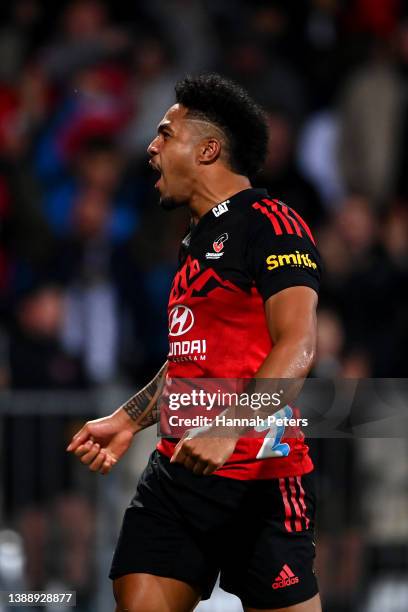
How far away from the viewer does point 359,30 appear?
1133 cm

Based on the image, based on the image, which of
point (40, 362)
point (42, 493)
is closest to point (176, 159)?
point (42, 493)

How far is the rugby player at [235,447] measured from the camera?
15.2ft

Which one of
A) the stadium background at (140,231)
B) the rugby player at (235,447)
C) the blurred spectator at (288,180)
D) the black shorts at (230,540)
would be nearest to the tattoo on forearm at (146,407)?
the rugby player at (235,447)

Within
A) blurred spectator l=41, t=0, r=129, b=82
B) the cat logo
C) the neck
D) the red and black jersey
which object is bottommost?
the red and black jersey

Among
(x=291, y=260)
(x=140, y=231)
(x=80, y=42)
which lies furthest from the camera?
(x=80, y=42)

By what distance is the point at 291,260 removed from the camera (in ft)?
14.3

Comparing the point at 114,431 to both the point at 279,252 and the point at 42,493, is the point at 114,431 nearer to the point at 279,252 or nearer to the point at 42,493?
the point at 279,252

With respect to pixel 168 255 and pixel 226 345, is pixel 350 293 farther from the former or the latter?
pixel 226 345

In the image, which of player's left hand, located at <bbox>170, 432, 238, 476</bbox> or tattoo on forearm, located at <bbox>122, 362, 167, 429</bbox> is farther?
tattoo on forearm, located at <bbox>122, 362, 167, 429</bbox>

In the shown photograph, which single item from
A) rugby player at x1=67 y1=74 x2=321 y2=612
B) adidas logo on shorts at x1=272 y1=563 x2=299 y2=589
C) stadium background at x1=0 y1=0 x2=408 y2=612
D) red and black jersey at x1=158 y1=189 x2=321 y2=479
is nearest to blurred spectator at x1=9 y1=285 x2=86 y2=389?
stadium background at x1=0 y1=0 x2=408 y2=612

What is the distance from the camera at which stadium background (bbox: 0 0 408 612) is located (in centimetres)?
797

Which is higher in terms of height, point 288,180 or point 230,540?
point 288,180

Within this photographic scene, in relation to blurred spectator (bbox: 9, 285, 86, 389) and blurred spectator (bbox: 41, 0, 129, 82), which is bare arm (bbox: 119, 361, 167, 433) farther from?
blurred spectator (bbox: 41, 0, 129, 82)

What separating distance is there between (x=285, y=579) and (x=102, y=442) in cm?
87
